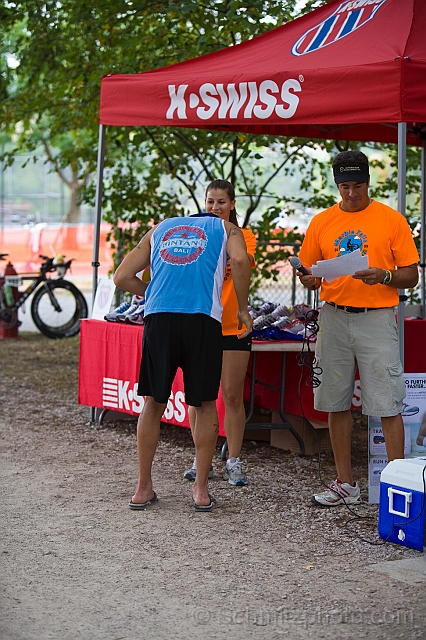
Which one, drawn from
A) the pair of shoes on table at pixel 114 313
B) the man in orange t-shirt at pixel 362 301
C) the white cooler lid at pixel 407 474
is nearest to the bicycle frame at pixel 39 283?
the pair of shoes on table at pixel 114 313

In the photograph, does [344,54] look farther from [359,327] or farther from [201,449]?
[201,449]

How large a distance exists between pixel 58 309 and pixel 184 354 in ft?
28.9

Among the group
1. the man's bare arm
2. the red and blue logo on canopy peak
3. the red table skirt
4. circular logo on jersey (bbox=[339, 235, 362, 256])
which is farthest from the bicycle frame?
circular logo on jersey (bbox=[339, 235, 362, 256])

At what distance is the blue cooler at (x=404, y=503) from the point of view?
14.5 feet

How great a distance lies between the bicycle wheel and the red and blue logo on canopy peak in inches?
309

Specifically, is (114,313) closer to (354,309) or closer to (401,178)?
(354,309)

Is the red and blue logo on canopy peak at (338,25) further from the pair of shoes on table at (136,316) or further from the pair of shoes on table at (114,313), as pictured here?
the pair of shoes on table at (114,313)

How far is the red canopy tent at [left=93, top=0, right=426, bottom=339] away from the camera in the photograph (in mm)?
5195

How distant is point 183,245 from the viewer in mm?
5031

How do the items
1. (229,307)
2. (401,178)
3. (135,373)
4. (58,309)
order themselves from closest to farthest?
(401,178) → (229,307) → (135,373) → (58,309)

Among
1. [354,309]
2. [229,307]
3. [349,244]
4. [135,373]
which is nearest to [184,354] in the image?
[229,307]

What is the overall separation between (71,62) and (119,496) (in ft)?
20.0

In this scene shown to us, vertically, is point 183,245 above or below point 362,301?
above

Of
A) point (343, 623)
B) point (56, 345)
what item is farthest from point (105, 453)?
point (56, 345)
